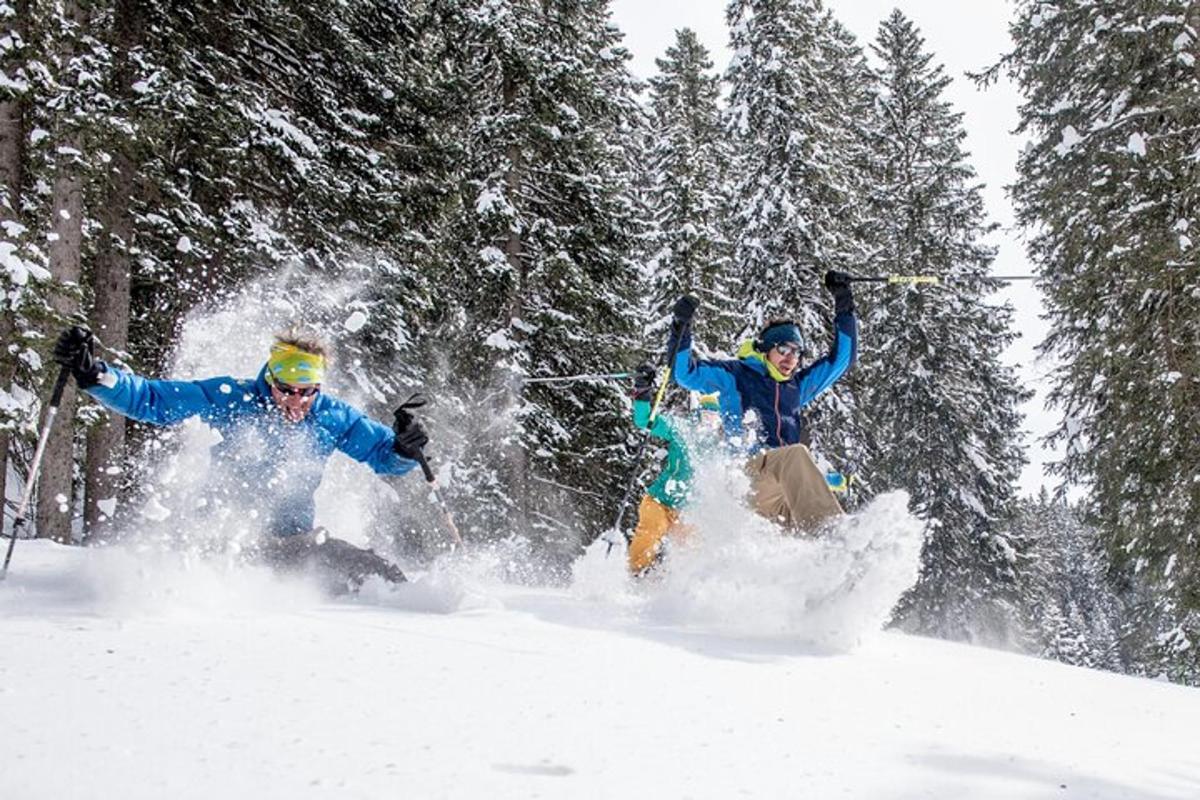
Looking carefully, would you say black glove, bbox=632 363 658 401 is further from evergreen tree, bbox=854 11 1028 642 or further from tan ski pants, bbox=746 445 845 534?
evergreen tree, bbox=854 11 1028 642

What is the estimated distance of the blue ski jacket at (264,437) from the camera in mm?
5523

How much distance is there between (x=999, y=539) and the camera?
22.2m

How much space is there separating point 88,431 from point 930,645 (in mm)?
8981

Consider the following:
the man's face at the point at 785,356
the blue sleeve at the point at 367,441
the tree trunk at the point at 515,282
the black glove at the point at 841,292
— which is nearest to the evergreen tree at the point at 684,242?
the tree trunk at the point at 515,282

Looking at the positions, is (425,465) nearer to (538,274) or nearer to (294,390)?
(294,390)

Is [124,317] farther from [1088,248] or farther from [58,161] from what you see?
[1088,248]

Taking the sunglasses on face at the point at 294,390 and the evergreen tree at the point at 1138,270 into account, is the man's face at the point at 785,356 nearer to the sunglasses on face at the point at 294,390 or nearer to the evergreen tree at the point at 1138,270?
the sunglasses on face at the point at 294,390

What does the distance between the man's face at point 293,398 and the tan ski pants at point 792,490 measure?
3.21 metres

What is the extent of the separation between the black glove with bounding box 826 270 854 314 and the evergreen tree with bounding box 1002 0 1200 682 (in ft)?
17.7

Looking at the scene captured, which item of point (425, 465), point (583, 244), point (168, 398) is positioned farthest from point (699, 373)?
point (583, 244)

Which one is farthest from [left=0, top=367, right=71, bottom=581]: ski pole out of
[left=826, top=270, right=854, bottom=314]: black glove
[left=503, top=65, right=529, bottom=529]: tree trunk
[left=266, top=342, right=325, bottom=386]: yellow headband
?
[left=503, top=65, right=529, bottom=529]: tree trunk

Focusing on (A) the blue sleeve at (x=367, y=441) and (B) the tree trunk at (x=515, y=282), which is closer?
(A) the blue sleeve at (x=367, y=441)

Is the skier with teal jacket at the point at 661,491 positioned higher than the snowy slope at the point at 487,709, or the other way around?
the skier with teal jacket at the point at 661,491

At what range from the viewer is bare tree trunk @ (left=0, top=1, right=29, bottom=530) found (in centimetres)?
828
